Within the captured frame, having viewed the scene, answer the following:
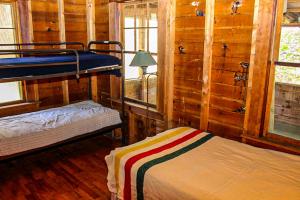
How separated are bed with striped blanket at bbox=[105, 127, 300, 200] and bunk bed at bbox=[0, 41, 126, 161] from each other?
3.77 ft

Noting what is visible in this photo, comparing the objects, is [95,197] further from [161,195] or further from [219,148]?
[219,148]

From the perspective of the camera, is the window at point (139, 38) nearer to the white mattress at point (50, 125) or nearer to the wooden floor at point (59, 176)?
the white mattress at point (50, 125)

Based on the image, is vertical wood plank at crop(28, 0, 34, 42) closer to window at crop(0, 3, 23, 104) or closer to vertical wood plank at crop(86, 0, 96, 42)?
window at crop(0, 3, 23, 104)

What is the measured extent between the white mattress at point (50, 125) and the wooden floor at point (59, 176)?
0.41 m

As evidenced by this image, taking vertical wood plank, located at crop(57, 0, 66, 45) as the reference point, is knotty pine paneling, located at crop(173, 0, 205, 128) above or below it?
below

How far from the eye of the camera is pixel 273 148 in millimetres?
2541

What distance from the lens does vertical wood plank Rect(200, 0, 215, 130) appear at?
279 cm

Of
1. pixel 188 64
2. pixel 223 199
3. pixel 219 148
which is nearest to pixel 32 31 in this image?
pixel 188 64

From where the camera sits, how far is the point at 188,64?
10.2 ft

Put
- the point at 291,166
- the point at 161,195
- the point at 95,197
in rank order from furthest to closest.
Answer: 1. the point at 95,197
2. the point at 291,166
3. the point at 161,195

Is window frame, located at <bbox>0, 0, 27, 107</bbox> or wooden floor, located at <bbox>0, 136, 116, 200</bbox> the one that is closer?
wooden floor, located at <bbox>0, 136, 116, 200</bbox>

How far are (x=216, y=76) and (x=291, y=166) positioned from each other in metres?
1.16

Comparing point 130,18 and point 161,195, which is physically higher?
point 130,18

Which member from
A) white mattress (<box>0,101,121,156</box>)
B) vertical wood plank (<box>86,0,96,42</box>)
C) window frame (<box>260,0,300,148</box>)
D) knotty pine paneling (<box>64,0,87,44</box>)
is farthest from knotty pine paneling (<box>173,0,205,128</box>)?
knotty pine paneling (<box>64,0,87,44</box>)
